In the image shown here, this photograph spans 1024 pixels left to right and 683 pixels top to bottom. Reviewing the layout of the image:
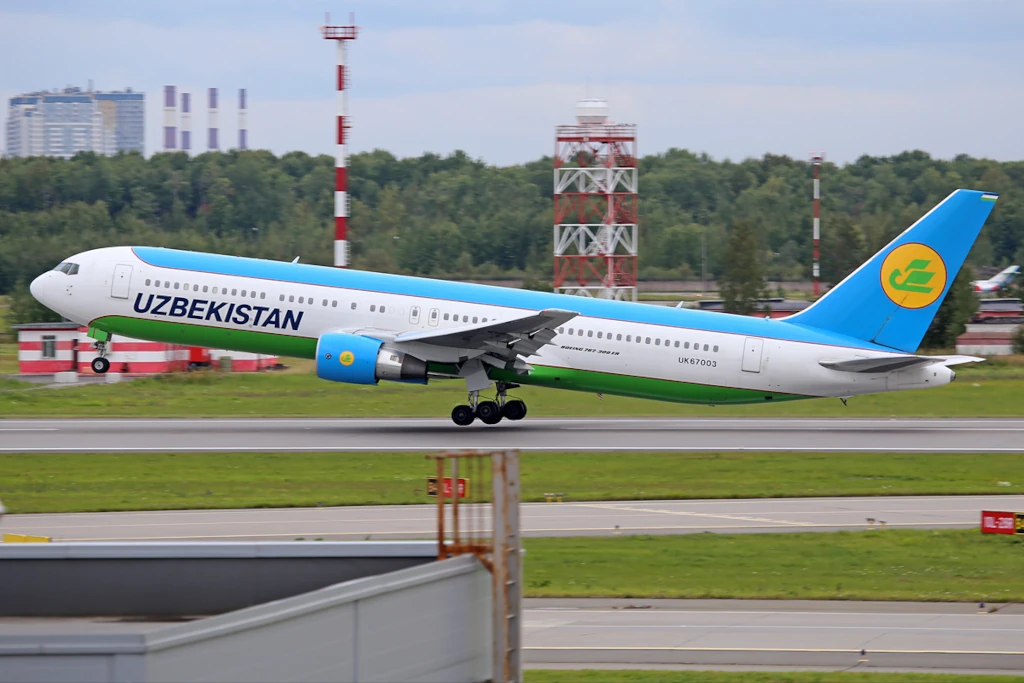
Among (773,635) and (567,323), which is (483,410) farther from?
(773,635)

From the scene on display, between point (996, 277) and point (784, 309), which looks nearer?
point (784, 309)

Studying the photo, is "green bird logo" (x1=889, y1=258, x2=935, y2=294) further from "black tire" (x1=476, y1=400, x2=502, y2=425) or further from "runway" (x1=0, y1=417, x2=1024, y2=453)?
"black tire" (x1=476, y1=400, x2=502, y2=425)

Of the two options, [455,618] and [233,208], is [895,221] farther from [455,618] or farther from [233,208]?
[455,618]

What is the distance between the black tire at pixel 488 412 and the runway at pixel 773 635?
745 inches

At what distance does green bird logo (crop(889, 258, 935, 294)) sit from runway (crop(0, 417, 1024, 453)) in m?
4.13

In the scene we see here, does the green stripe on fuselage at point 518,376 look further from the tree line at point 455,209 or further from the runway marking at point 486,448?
the tree line at point 455,209

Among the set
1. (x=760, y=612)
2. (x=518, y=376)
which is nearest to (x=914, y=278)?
(x=518, y=376)

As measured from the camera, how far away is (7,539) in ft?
51.5

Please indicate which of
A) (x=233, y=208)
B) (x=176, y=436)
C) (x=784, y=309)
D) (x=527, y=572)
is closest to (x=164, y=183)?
(x=233, y=208)

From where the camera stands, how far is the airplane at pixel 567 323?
34906 millimetres

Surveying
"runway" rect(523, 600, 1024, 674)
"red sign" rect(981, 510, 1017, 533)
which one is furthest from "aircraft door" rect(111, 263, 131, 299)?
"red sign" rect(981, 510, 1017, 533)

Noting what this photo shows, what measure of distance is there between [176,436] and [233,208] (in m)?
88.0

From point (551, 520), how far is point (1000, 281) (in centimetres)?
9179

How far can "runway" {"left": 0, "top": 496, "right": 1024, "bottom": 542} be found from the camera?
2152 centimetres
